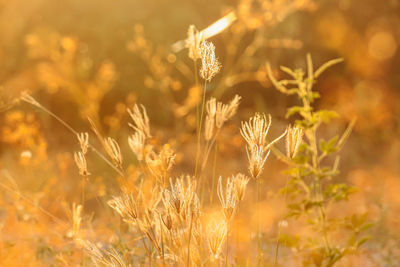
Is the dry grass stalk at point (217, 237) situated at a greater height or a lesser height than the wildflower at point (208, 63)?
lesser

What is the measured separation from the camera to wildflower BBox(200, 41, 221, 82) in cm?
133

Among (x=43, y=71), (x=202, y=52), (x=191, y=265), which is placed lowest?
(x=191, y=265)

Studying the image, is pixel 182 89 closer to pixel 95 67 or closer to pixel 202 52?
pixel 95 67

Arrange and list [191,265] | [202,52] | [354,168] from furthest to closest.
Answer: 1. [354,168]
2. [191,265]
3. [202,52]

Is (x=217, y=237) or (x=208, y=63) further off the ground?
(x=208, y=63)

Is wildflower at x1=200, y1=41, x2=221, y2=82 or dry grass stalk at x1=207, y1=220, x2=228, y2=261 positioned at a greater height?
wildflower at x1=200, y1=41, x2=221, y2=82

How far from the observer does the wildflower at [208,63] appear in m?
1.33

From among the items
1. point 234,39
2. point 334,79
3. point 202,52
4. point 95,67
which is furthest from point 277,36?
point 202,52

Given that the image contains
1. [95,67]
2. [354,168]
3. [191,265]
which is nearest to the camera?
[191,265]

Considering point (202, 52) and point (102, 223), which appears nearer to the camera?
point (202, 52)

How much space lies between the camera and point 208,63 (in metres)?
1.34

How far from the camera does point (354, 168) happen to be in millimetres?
5070

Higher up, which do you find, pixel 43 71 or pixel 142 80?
pixel 142 80

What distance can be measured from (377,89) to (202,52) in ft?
17.4
